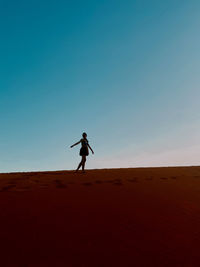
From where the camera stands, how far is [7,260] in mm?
2271

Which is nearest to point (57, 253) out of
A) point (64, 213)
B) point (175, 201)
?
point (64, 213)

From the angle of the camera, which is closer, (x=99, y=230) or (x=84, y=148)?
(x=99, y=230)

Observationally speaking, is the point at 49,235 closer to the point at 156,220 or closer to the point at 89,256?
the point at 89,256

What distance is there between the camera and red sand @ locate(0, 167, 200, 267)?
234cm

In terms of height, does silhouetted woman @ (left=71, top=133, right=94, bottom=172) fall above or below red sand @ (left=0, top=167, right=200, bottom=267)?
above

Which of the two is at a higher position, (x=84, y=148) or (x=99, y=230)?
(x=84, y=148)

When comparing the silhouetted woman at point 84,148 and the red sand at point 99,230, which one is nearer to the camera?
the red sand at point 99,230

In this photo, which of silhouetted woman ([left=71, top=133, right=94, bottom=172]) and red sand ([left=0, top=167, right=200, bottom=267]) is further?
silhouetted woman ([left=71, top=133, right=94, bottom=172])

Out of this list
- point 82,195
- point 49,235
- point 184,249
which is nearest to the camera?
point 184,249

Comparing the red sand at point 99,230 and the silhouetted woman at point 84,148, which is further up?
the silhouetted woman at point 84,148

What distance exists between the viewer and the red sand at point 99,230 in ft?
7.68

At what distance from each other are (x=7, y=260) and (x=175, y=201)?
Result: 3398 mm

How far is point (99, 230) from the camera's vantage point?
2.99m

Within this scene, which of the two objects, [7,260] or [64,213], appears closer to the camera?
[7,260]
